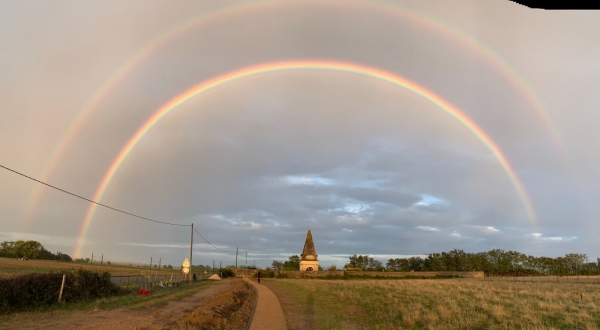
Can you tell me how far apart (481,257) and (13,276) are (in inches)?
4962

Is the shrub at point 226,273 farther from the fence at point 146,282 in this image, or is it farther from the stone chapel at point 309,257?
the fence at point 146,282

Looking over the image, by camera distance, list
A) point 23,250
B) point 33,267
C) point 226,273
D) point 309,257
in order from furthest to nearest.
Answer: point 23,250
point 309,257
point 226,273
point 33,267

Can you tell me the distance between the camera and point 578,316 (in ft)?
53.0

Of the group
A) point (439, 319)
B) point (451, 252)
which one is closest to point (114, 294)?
point (439, 319)

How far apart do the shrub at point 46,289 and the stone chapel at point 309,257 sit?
63.4 metres

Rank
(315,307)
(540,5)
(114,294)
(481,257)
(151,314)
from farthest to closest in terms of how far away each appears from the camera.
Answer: (481,257), (114,294), (315,307), (151,314), (540,5)

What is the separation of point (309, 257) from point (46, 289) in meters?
70.1

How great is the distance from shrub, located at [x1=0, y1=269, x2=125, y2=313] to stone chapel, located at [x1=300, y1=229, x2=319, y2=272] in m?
63.4

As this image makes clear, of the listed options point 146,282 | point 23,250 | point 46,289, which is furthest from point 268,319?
point 23,250

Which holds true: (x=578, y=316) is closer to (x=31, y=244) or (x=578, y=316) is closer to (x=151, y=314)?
(x=151, y=314)

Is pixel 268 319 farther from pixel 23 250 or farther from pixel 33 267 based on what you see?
pixel 23 250

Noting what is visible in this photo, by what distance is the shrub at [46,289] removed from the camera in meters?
17.8

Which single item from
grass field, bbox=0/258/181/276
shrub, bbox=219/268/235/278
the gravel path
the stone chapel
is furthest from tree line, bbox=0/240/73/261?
the gravel path

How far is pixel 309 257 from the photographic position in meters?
87.3
